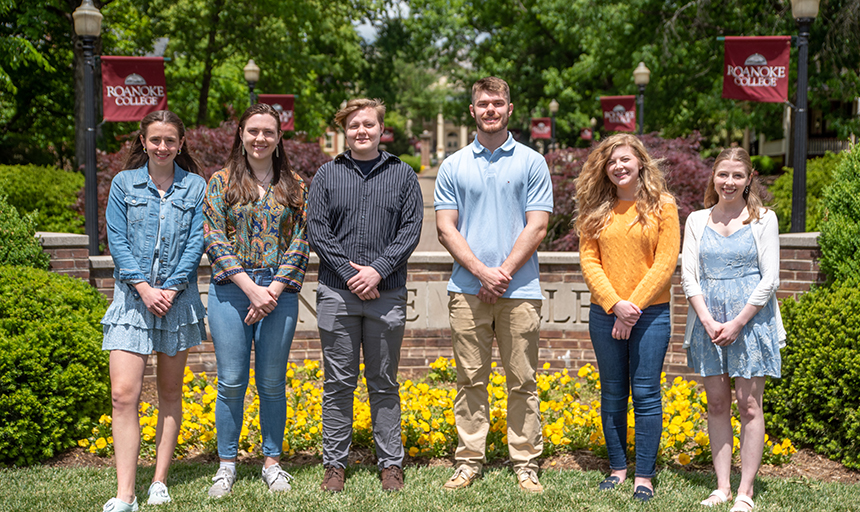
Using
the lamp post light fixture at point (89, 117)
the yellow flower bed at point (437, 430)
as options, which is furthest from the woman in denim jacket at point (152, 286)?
the lamp post light fixture at point (89, 117)

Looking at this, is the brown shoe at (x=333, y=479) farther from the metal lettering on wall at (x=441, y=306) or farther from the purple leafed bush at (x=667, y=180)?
the purple leafed bush at (x=667, y=180)

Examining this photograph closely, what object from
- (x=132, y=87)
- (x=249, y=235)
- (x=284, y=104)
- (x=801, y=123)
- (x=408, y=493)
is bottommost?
(x=408, y=493)

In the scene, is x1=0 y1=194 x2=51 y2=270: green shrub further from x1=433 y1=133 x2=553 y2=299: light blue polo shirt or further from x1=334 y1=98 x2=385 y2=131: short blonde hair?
x1=433 y1=133 x2=553 y2=299: light blue polo shirt

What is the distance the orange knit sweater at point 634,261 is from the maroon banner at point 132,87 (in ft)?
25.3

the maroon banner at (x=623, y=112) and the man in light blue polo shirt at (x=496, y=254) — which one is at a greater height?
the maroon banner at (x=623, y=112)

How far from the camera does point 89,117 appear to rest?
9070 millimetres

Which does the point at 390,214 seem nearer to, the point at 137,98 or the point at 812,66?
the point at 137,98

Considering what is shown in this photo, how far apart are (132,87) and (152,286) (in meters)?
7.02

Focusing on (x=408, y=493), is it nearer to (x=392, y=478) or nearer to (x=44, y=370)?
(x=392, y=478)

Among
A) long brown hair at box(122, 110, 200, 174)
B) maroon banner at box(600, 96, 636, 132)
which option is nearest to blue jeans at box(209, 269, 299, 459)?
long brown hair at box(122, 110, 200, 174)

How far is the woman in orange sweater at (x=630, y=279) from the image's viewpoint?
3.71 m

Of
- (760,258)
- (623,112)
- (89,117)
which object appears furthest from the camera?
(623,112)

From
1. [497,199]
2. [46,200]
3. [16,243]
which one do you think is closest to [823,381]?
[497,199]

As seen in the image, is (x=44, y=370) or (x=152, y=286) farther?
(x=44, y=370)
